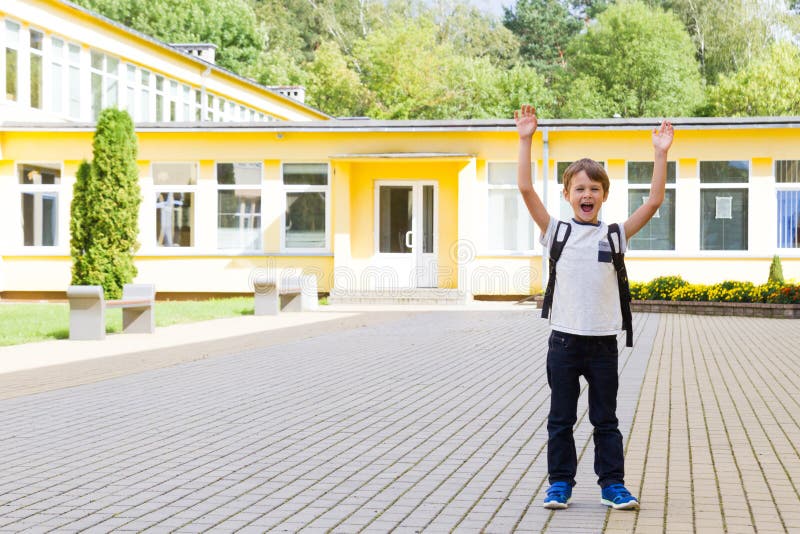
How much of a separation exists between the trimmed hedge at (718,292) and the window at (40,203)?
13846 mm

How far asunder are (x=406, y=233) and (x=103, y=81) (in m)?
→ 13.2

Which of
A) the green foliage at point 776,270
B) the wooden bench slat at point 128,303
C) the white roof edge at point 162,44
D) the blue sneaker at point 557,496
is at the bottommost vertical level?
the blue sneaker at point 557,496

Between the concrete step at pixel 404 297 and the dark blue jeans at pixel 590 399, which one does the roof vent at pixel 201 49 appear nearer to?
the concrete step at pixel 404 297

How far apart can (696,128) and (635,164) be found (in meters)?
1.65

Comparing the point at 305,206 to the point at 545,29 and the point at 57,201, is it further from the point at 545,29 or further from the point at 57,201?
the point at 545,29

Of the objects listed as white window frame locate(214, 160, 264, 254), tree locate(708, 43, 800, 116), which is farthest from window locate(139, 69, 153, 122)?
tree locate(708, 43, 800, 116)

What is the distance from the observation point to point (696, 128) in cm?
2700

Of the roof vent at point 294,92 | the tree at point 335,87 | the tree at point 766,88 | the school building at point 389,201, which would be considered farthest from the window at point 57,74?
the tree at point 766,88

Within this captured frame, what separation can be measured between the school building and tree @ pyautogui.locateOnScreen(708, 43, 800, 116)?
29590mm

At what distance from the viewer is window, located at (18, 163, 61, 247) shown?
92.9ft

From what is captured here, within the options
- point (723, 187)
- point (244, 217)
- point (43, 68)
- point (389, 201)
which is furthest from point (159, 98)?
point (723, 187)

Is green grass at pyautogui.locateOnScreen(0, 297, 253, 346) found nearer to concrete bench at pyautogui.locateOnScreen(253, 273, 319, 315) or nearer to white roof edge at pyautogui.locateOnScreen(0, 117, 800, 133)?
concrete bench at pyautogui.locateOnScreen(253, 273, 319, 315)

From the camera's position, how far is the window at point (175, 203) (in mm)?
28406

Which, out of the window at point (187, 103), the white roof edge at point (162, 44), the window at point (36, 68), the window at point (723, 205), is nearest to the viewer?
the window at point (723, 205)
